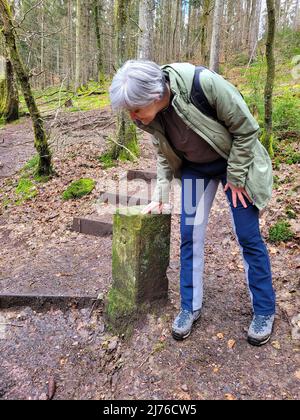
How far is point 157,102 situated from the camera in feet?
6.66

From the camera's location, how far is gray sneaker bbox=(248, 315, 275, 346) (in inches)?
97.3

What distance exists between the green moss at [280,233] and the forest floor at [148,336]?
9 cm

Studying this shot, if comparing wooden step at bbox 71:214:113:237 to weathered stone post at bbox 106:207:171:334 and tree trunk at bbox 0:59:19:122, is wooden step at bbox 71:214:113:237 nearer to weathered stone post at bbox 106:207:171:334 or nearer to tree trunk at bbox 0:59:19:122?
weathered stone post at bbox 106:207:171:334

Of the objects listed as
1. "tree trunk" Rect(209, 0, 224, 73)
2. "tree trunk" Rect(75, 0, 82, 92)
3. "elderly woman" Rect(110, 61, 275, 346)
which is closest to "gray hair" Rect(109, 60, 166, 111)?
"elderly woman" Rect(110, 61, 275, 346)

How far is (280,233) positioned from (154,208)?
2063mm

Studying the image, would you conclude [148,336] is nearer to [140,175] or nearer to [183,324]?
[183,324]

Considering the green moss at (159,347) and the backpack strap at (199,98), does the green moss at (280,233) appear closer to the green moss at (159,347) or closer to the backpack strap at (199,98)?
the green moss at (159,347)

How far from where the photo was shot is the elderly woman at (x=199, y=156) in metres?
1.96

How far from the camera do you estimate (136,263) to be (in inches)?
109

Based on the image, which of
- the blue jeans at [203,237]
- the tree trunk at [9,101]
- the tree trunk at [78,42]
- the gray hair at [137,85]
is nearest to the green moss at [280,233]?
the blue jeans at [203,237]

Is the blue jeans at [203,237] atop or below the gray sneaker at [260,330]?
atop
